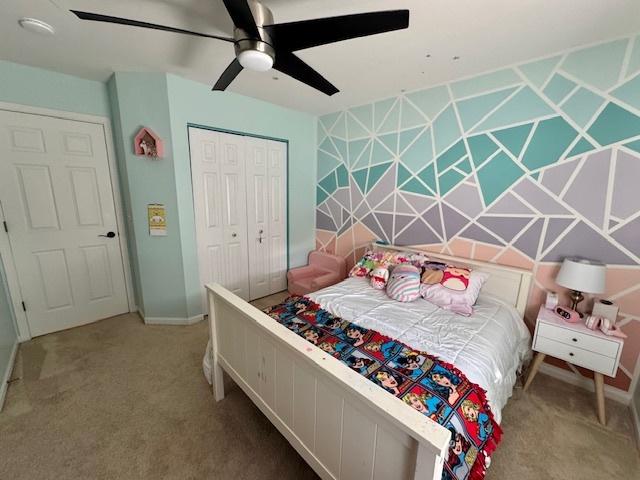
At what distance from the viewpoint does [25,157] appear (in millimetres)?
2406

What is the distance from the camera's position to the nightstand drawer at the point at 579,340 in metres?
1.72

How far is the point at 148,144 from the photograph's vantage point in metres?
2.57

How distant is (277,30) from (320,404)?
1.79 metres

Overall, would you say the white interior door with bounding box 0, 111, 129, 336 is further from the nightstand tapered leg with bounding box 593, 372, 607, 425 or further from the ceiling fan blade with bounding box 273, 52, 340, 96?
the nightstand tapered leg with bounding box 593, 372, 607, 425

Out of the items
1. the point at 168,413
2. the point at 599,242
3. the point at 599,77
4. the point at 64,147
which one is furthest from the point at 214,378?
the point at 599,77

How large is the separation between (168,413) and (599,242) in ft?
11.0

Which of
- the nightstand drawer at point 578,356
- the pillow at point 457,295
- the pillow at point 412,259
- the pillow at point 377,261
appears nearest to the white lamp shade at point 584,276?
the nightstand drawer at point 578,356

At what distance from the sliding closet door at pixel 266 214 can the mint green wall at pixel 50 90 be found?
1.49 meters

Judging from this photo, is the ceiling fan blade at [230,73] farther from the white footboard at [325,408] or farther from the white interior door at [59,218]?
the white interior door at [59,218]

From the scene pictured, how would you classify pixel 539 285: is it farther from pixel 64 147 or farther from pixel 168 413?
pixel 64 147

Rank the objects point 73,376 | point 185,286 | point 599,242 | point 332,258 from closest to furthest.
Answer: point 599,242
point 73,376
point 185,286
point 332,258

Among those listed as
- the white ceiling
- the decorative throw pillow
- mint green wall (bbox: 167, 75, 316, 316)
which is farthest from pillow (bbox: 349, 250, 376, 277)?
the white ceiling

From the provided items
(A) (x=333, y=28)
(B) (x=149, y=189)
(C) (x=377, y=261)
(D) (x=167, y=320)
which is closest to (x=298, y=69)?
(A) (x=333, y=28)

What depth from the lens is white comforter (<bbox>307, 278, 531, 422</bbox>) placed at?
151 cm
